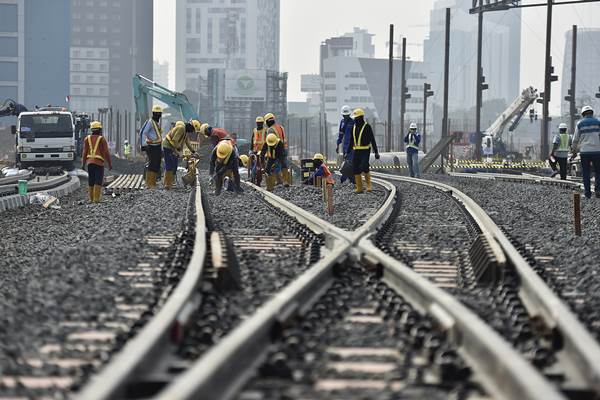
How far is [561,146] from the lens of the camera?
26688 millimetres

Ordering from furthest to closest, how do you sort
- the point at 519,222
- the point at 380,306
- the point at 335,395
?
the point at 519,222, the point at 380,306, the point at 335,395

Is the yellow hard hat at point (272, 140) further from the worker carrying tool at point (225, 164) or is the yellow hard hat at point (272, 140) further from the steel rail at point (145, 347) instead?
the steel rail at point (145, 347)

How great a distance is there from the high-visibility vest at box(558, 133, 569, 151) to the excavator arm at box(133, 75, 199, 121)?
3108cm

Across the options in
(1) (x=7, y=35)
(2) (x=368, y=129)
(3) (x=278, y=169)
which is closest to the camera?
(2) (x=368, y=129)

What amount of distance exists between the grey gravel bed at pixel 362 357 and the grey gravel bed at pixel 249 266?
374 mm

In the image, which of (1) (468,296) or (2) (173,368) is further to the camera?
(1) (468,296)

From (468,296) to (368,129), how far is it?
44.3 feet

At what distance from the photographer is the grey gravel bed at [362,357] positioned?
14.7 ft

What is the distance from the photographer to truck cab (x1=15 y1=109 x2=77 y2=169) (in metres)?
42.3

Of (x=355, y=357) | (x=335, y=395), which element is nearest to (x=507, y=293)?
(x=355, y=357)

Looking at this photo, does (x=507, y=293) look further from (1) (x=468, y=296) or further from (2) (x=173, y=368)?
(2) (x=173, y=368)

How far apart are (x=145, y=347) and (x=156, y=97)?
54141 millimetres

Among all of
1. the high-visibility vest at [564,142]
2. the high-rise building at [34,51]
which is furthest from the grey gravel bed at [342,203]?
the high-rise building at [34,51]

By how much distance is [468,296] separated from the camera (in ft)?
24.3
